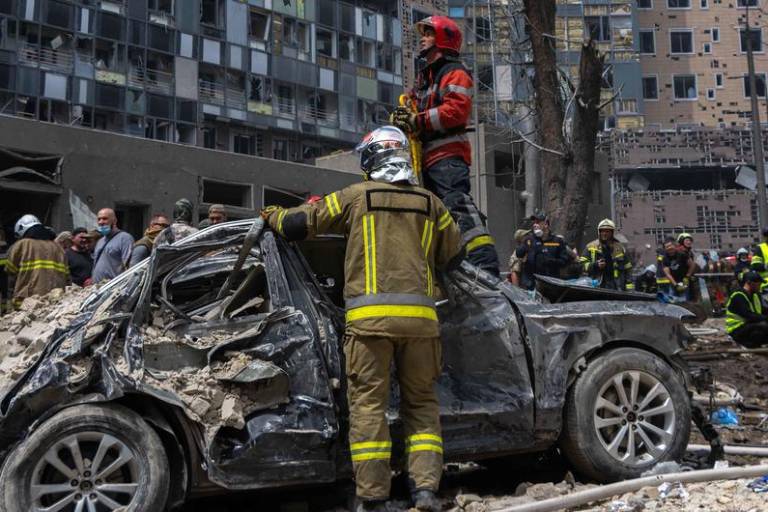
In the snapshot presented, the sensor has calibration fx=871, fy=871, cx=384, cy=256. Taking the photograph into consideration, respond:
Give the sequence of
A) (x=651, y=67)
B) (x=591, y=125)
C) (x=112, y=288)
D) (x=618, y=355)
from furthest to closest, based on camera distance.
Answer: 1. (x=651, y=67)
2. (x=591, y=125)
3. (x=618, y=355)
4. (x=112, y=288)

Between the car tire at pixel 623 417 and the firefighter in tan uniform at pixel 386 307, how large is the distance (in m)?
0.97

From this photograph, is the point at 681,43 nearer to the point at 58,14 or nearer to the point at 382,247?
the point at 58,14

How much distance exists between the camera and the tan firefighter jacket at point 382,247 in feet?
14.6

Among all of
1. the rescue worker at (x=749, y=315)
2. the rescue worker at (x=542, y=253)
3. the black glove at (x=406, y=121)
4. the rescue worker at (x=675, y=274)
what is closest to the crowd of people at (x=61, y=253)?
the black glove at (x=406, y=121)

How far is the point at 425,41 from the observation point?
5992mm

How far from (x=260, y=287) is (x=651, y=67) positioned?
202ft

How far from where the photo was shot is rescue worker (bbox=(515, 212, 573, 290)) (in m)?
10.5

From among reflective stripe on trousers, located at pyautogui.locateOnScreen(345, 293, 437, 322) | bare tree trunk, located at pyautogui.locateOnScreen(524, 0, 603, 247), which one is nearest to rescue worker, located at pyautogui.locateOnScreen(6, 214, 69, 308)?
reflective stripe on trousers, located at pyautogui.locateOnScreen(345, 293, 437, 322)

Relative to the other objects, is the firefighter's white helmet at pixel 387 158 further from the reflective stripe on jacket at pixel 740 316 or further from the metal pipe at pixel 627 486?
the reflective stripe on jacket at pixel 740 316

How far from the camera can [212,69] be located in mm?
47469

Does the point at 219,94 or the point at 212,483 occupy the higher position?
the point at 219,94

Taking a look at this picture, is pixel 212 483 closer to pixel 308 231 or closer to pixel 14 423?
pixel 14 423

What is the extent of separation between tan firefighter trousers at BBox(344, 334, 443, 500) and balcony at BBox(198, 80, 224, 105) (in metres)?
44.2

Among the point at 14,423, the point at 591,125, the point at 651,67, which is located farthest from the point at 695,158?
the point at 14,423
